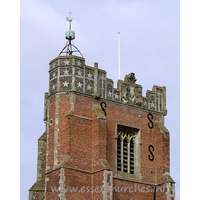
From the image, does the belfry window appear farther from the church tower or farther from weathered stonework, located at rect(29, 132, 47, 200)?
weathered stonework, located at rect(29, 132, 47, 200)

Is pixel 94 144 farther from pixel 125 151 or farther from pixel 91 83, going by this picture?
pixel 91 83

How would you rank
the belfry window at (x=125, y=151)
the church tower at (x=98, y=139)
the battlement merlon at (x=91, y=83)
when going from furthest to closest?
the belfry window at (x=125, y=151), the battlement merlon at (x=91, y=83), the church tower at (x=98, y=139)

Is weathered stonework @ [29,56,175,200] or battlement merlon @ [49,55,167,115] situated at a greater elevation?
battlement merlon @ [49,55,167,115]

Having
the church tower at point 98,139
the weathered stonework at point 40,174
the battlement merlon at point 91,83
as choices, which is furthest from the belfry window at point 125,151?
the weathered stonework at point 40,174

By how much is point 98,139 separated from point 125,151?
3534 mm

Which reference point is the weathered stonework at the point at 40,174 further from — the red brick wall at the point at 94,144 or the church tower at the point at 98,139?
the red brick wall at the point at 94,144

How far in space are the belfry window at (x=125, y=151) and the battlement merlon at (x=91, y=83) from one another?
7.88ft

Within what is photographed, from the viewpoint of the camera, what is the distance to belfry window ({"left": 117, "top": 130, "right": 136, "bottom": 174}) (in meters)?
55.3

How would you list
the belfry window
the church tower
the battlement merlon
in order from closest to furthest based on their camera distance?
the church tower, the battlement merlon, the belfry window

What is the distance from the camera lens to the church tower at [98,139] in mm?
52156

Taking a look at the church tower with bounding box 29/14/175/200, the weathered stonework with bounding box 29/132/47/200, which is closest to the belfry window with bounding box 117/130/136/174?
the church tower with bounding box 29/14/175/200

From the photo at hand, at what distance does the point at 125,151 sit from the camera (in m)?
56.0

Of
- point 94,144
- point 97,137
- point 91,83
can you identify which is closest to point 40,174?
point 94,144

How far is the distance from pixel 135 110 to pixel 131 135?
6.40ft
